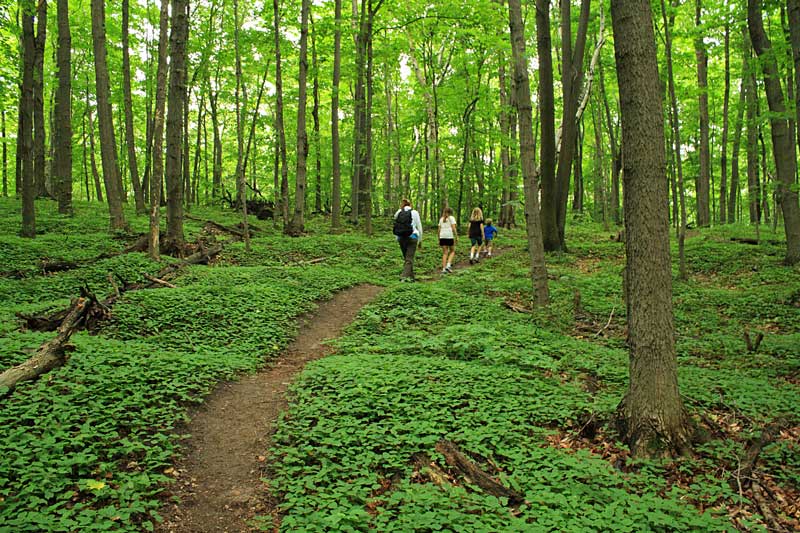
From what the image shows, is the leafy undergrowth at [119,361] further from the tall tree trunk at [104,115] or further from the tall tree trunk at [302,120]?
the tall tree trunk at [302,120]

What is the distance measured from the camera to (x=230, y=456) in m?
4.83

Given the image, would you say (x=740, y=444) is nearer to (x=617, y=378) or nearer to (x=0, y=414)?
(x=617, y=378)

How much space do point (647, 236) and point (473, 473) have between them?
2.64 metres

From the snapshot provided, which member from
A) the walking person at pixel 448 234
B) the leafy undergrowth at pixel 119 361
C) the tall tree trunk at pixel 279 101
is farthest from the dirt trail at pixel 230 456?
the tall tree trunk at pixel 279 101

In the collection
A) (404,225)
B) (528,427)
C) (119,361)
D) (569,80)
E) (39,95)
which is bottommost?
(528,427)

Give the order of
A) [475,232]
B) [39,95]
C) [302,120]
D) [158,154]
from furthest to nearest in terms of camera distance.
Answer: [39,95], [302,120], [475,232], [158,154]

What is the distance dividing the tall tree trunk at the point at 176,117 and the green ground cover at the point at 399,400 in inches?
72.9

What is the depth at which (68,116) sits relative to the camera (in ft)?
53.2

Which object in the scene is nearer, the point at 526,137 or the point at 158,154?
the point at 526,137

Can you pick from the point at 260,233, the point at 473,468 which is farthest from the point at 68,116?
the point at 473,468

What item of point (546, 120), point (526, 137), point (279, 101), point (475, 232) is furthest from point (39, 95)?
point (526, 137)

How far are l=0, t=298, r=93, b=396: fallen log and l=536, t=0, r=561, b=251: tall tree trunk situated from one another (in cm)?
1257

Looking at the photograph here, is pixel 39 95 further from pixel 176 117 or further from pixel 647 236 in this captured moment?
pixel 647 236

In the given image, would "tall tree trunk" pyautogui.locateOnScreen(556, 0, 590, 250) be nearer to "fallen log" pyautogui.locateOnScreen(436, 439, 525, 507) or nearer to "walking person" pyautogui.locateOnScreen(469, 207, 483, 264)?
"walking person" pyautogui.locateOnScreen(469, 207, 483, 264)
